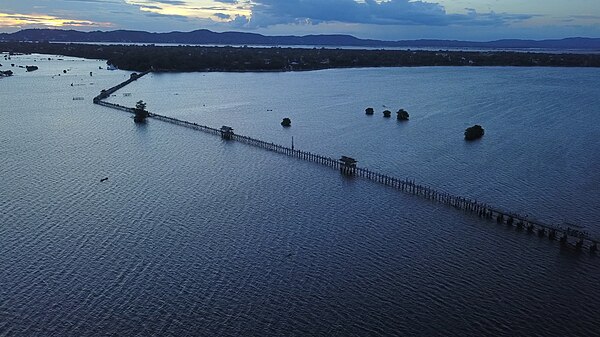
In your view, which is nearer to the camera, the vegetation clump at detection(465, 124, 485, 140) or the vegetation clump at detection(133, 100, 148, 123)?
the vegetation clump at detection(465, 124, 485, 140)

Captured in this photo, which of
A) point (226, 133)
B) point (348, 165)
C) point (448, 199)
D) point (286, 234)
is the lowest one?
point (286, 234)

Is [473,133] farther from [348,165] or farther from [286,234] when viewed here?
[286,234]

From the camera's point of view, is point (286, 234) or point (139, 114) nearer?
point (286, 234)

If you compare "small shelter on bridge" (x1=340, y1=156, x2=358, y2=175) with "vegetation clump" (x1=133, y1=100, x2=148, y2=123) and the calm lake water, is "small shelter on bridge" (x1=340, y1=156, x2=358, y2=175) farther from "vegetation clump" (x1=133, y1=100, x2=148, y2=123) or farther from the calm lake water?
"vegetation clump" (x1=133, y1=100, x2=148, y2=123)

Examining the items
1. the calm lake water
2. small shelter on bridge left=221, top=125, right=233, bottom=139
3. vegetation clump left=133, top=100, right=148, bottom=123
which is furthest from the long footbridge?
vegetation clump left=133, top=100, right=148, bottom=123

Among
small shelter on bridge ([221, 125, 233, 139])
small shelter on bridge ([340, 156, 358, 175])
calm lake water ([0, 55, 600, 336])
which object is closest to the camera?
calm lake water ([0, 55, 600, 336])

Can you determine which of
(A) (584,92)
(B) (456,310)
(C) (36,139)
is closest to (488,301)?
(B) (456,310)

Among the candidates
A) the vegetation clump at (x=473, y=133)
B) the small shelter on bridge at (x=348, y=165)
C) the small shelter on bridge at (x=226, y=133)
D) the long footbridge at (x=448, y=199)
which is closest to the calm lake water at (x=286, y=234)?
the long footbridge at (x=448, y=199)

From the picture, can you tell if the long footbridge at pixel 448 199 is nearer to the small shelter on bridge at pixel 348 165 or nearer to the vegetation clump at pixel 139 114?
the small shelter on bridge at pixel 348 165

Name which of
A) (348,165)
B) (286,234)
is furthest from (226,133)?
(286,234)
